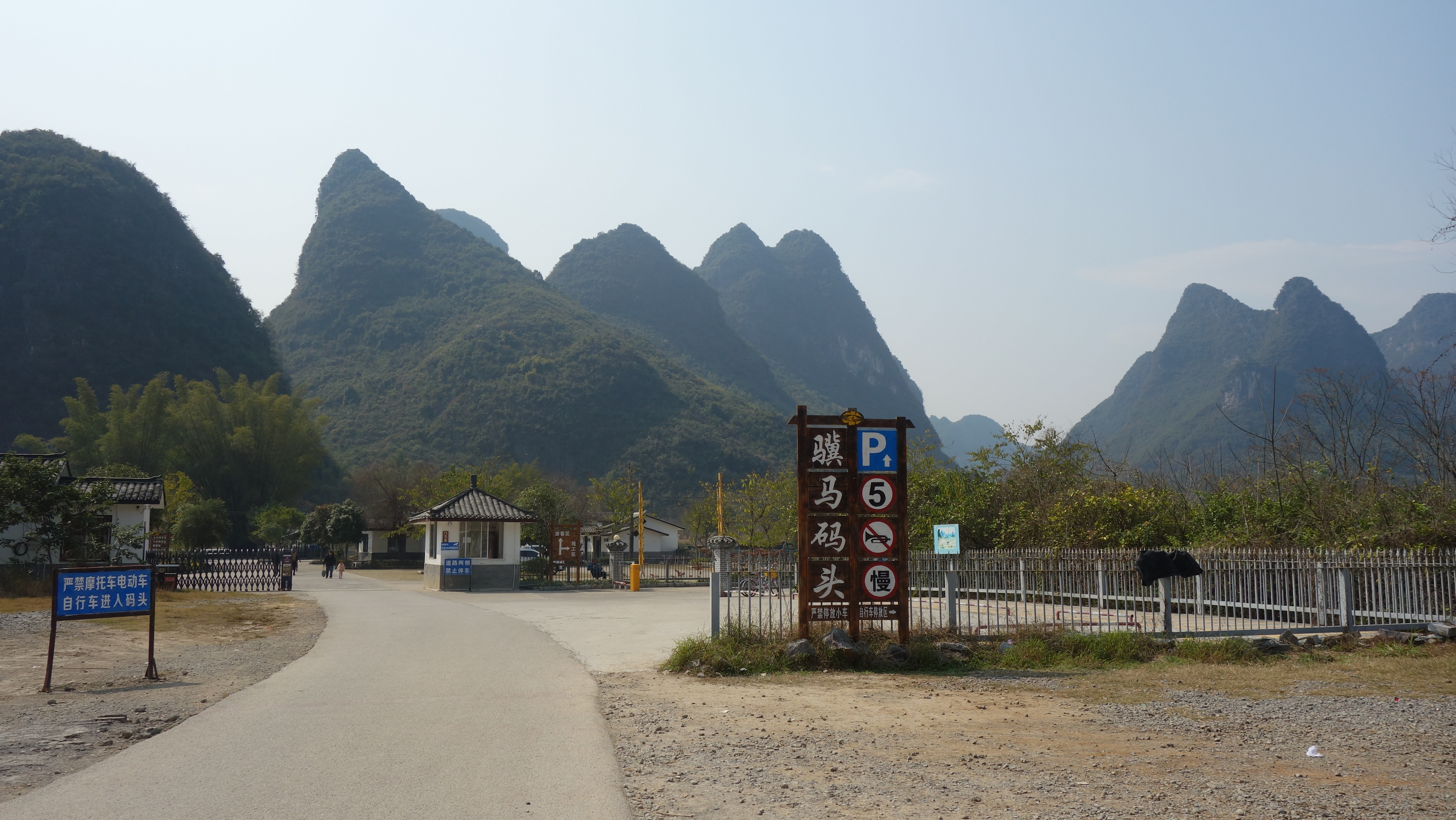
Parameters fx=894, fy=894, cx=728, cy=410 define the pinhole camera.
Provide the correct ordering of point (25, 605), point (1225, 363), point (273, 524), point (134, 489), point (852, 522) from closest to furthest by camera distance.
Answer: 1. point (852, 522)
2. point (25, 605)
3. point (134, 489)
4. point (273, 524)
5. point (1225, 363)

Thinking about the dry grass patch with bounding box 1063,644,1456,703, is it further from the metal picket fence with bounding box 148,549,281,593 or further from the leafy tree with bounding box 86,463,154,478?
the leafy tree with bounding box 86,463,154,478

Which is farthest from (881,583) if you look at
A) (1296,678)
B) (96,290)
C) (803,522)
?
(96,290)

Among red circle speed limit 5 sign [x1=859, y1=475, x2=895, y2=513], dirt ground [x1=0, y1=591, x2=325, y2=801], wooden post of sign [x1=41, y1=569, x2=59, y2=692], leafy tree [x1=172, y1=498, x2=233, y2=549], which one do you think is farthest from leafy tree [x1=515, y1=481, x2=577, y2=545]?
red circle speed limit 5 sign [x1=859, y1=475, x2=895, y2=513]

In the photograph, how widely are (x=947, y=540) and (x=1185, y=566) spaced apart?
3.79m

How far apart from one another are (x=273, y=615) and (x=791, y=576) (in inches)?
534

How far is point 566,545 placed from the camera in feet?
116

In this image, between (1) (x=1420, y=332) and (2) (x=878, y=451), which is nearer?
(2) (x=878, y=451)

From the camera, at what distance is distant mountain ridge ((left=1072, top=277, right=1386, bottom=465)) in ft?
300

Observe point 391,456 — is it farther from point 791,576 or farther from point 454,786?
point 454,786

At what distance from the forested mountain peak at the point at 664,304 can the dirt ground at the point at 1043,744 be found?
138246 millimetres

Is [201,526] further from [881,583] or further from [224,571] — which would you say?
[881,583]

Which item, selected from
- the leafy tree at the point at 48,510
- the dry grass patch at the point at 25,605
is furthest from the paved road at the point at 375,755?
the leafy tree at the point at 48,510

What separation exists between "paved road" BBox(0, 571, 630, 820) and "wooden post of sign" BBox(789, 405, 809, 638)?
288 cm

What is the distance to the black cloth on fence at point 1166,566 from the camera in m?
12.6
